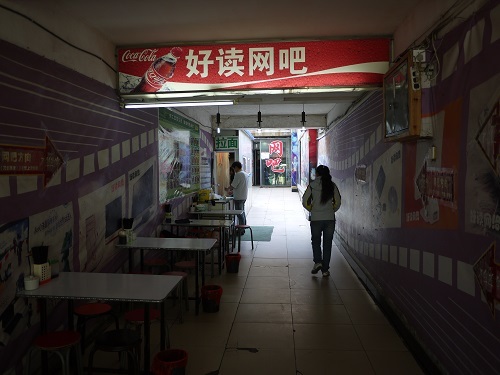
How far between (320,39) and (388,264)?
2452 millimetres

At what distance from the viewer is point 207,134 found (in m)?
9.27

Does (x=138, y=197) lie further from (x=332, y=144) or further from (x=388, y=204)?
(x=332, y=144)

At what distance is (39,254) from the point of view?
2854mm

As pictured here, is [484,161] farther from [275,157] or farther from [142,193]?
[275,157]

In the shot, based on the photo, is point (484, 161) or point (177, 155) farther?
point (177, 155)

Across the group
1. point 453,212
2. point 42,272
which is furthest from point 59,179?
point 453,212

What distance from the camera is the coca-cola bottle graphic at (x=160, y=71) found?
4.04 meters

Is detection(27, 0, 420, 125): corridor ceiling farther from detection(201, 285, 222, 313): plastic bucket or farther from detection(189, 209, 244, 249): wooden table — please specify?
detection(189, 209, 244, 249): wooden table

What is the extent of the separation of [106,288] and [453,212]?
2.44 m

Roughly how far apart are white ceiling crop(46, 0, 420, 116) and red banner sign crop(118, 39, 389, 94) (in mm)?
104

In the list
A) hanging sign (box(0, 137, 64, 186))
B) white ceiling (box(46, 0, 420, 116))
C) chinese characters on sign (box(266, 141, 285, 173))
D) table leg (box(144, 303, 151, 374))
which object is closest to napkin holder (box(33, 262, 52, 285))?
hanging sign (box(0, 137, 64, 186))

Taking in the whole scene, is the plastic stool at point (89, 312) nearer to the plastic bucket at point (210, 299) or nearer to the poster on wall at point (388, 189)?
the plastic bucket at point (210, 299)

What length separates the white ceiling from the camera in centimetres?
322

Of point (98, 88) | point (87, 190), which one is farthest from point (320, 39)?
point (87, 190)
